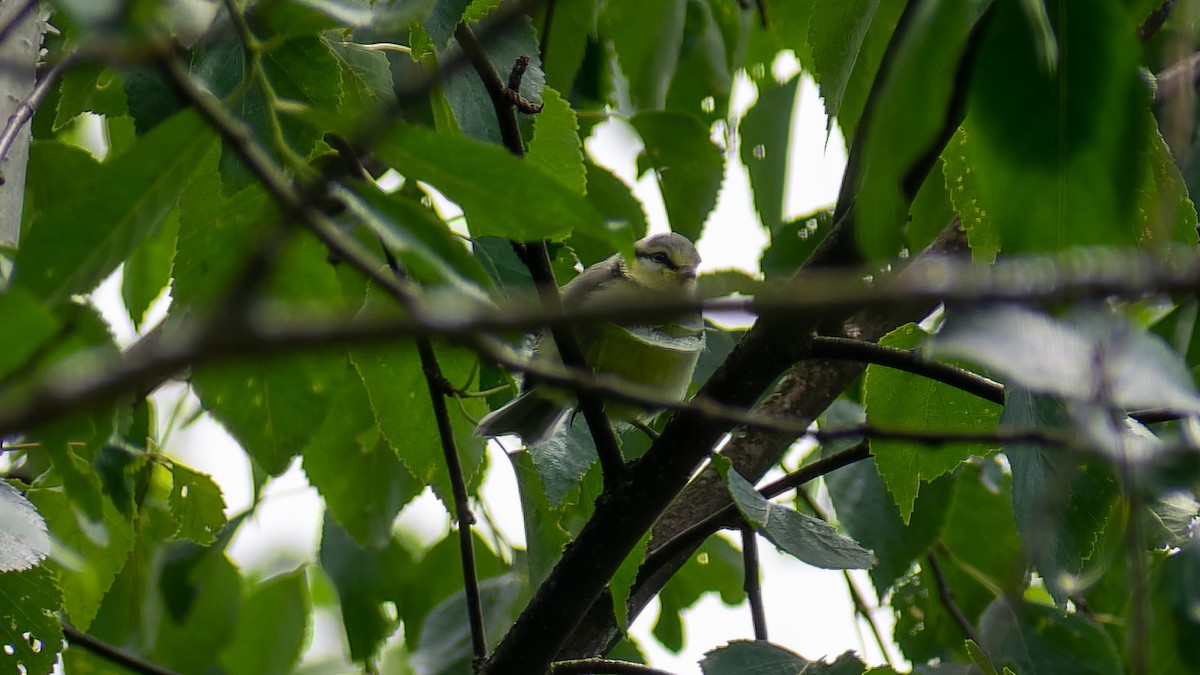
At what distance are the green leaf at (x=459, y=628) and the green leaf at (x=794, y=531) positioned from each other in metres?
0.73

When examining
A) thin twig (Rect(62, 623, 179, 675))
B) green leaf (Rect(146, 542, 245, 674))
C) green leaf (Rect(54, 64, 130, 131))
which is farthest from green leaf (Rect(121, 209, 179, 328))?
thin twig (Rect(62, 623, 179, 675))

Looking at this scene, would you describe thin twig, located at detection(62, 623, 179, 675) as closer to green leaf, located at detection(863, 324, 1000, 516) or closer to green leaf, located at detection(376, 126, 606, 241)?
green leaf, located at detection(863, 324, 1000, 516)

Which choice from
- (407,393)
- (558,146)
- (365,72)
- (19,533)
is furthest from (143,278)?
(19,533)

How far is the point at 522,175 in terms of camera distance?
84 centimetres

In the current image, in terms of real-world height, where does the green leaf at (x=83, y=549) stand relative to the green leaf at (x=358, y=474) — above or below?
below

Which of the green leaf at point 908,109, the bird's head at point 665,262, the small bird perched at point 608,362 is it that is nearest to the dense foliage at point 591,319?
the green leaf at point 908,109

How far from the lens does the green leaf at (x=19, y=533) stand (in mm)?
1111

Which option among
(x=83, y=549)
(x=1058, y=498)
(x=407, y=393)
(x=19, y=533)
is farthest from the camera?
(x=83, y=549)

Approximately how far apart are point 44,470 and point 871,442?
1194 mm

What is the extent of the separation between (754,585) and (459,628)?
544 mm

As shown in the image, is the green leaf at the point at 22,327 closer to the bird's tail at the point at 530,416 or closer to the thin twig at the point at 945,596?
the bird's tail at the point at 530,416

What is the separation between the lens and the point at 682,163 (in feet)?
7.98

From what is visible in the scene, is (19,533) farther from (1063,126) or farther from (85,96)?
(1063,126)

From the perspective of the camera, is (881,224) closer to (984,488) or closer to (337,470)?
(337,470)
